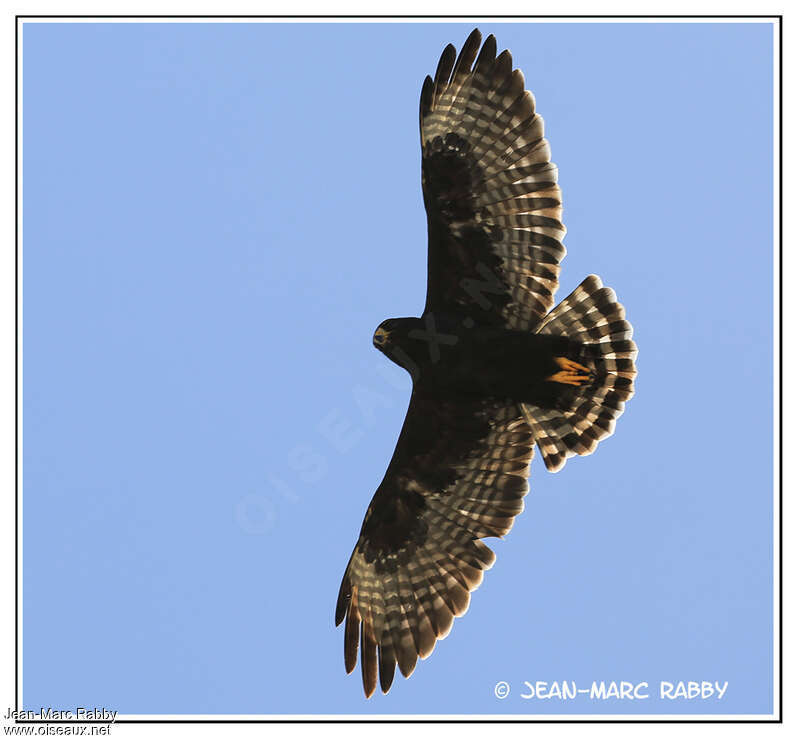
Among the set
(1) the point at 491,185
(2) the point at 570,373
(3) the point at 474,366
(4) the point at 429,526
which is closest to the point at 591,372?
(2) the point at 570,373

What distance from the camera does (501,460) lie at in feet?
33.1

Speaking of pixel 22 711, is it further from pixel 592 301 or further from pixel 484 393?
pixel 592 301

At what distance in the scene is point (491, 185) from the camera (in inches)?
372

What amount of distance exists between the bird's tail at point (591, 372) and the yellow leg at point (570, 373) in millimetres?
55

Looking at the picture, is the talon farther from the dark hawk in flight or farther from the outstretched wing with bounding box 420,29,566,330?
the outstretched wing with bounding box 420,29,566,330

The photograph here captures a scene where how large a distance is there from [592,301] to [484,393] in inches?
45.0

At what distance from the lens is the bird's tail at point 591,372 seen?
9.42 m

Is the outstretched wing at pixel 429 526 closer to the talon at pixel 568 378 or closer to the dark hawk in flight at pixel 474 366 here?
the dark hawk in flight at pixel 474 366

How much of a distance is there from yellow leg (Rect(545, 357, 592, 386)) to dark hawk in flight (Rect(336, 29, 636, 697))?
1 cm

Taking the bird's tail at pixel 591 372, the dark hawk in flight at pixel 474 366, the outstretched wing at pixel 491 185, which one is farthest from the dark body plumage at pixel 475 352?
the outstretched wing at pixel 491 185

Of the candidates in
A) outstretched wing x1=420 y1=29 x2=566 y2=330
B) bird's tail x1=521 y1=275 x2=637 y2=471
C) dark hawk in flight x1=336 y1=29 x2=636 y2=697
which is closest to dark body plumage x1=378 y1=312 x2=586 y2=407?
dark hawk in flight x1=336 y1=29 x2=636 y2=697

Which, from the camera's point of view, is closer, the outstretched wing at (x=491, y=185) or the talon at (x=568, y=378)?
the outstretched wing at (x=491, y=185)

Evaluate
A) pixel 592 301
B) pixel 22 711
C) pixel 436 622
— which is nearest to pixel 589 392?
pixel 592 301
